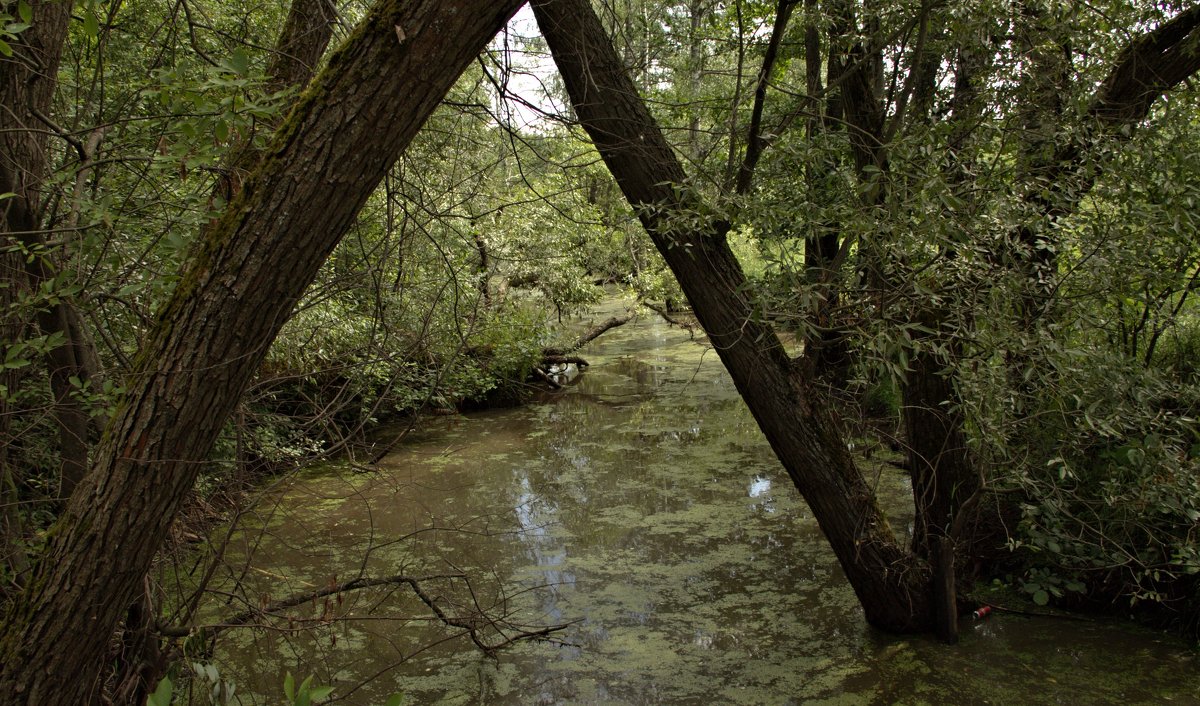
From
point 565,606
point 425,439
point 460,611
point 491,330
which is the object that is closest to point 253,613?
point 460,611

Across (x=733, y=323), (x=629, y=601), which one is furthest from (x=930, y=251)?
(x=629, y=601)

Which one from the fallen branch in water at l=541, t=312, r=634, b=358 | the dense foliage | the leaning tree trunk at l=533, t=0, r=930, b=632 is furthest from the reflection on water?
the fallen branch in water at l=541, t=312, r=634, b=358

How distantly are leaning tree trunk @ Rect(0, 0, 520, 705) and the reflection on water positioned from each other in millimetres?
842

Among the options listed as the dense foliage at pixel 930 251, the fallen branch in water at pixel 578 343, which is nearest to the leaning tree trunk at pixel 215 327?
the dense foliage at pixel 930 251

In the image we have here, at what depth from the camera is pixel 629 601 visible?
373cm

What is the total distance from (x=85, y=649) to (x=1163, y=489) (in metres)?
3.05

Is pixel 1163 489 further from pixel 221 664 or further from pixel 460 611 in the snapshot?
pixel 221 664

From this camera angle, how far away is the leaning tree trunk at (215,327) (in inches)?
64.5

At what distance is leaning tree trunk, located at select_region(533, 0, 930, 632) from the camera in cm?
293

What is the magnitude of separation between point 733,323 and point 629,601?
4.56ft

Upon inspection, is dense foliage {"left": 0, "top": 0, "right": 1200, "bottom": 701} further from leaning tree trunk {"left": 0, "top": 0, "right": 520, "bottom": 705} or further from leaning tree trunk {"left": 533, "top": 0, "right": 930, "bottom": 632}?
leaning tree trunk {"left": 0, "top": 0, "right": 520, "bottom": 705}

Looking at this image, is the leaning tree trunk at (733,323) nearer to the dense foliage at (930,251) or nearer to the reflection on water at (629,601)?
the dense foliage at (930,251)

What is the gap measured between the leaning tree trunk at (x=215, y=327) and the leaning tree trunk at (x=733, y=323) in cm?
122

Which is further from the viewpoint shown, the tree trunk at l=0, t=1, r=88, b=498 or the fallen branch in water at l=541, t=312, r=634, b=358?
the fallen branch in water at l=541, t=312, r=634, b=358
